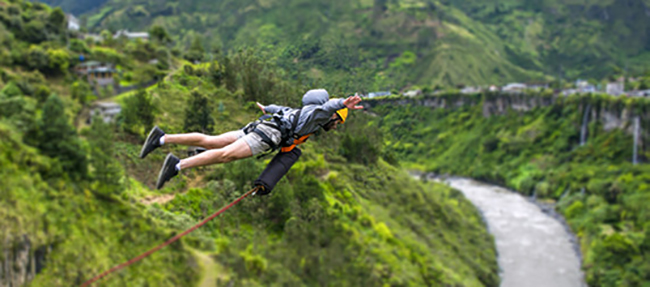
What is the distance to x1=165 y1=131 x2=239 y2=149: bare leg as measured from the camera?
676cm

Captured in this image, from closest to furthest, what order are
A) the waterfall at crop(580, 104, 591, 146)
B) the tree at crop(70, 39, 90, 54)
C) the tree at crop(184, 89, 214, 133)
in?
the tree at crop(184, 89, 214, 133) → the tree at crop(70, 39, 90, 54) → the waterfall at crop(580, 104, 591, 146)

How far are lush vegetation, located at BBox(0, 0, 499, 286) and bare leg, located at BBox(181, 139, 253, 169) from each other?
10.5 ft

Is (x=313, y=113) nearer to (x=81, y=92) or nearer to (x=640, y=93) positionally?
(x=81, y=92)

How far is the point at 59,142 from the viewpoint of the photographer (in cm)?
2103

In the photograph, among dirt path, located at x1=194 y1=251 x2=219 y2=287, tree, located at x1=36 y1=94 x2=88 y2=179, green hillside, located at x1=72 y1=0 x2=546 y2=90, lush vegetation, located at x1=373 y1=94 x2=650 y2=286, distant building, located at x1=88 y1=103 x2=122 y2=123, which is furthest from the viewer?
green hillside, located at x1=72 y1=0 x2=546 y2=90

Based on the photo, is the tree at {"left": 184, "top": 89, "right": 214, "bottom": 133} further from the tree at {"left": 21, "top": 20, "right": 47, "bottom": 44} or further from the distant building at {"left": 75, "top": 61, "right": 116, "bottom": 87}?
the tree at {"left": 21, "top": 20, "right": 47, "bottom": 44}

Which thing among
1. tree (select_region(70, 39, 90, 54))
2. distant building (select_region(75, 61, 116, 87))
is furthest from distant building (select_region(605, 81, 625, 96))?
tree (select_region(70, 39, 90, 54))

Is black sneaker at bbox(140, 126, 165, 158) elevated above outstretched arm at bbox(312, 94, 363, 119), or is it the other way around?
outstretched arm at bbox(312, 94, 363, 119)

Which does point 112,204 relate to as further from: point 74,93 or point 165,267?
point 74,93

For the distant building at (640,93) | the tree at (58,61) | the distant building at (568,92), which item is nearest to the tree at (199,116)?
the tree at (58,61)

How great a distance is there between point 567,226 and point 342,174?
41852mm

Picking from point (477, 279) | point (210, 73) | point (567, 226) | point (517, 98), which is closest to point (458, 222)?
point (477, 279)

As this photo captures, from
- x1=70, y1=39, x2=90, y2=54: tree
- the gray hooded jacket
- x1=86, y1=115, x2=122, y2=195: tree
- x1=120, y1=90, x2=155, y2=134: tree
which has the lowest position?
x1=70, y1=39, x2=90, y2=54: tree

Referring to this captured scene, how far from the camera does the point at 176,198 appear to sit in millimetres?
10164
